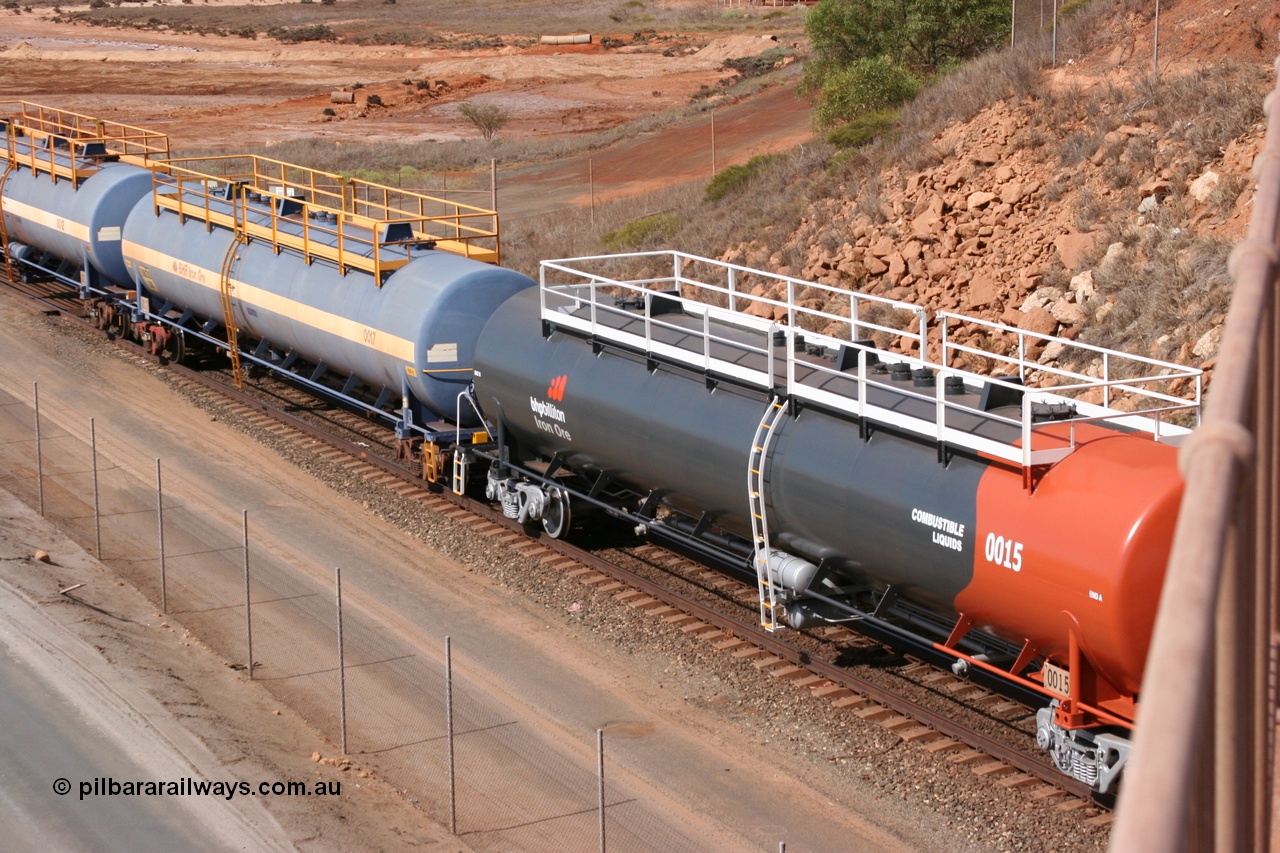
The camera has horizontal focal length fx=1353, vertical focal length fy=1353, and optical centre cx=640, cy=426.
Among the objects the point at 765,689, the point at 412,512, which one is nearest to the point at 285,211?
the point at 412,512

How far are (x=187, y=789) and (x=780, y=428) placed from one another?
Answer: 289 inches

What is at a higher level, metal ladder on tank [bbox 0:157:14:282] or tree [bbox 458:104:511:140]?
tree [bbox 458:104:511:140]

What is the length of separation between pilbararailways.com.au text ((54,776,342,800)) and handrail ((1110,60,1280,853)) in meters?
11.4

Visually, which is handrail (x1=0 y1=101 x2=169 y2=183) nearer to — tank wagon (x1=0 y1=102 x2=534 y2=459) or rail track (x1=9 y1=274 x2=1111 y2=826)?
tank wagon (x1=0 y1=102 x2=534 y2=459)

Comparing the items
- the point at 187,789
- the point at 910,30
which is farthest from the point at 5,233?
the point at 187,789

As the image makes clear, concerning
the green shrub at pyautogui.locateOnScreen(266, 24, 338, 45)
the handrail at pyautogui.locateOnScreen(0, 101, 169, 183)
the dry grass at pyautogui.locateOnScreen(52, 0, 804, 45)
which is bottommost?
the handrail at pyautogui.locateOnScreen(0, 101, 169, 183)

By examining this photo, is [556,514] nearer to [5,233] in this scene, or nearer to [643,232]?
[643,232]

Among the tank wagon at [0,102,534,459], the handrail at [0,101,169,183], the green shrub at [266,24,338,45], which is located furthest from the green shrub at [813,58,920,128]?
Result: the green shrub at [266,24,338,45]

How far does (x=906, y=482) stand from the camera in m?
13.7

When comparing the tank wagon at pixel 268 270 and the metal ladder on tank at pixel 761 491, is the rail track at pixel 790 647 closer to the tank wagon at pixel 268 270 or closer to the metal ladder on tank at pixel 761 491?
the metal ladder on tank at pixel 761 491

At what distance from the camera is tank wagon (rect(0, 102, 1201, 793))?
Answer: 40.4 feet

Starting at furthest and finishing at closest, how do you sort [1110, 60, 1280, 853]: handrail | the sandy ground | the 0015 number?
the sandy ground → the 0015 number → [1110, 60, 1280, 853]: handrail

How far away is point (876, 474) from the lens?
46.2ft

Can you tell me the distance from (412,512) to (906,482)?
11.0m
